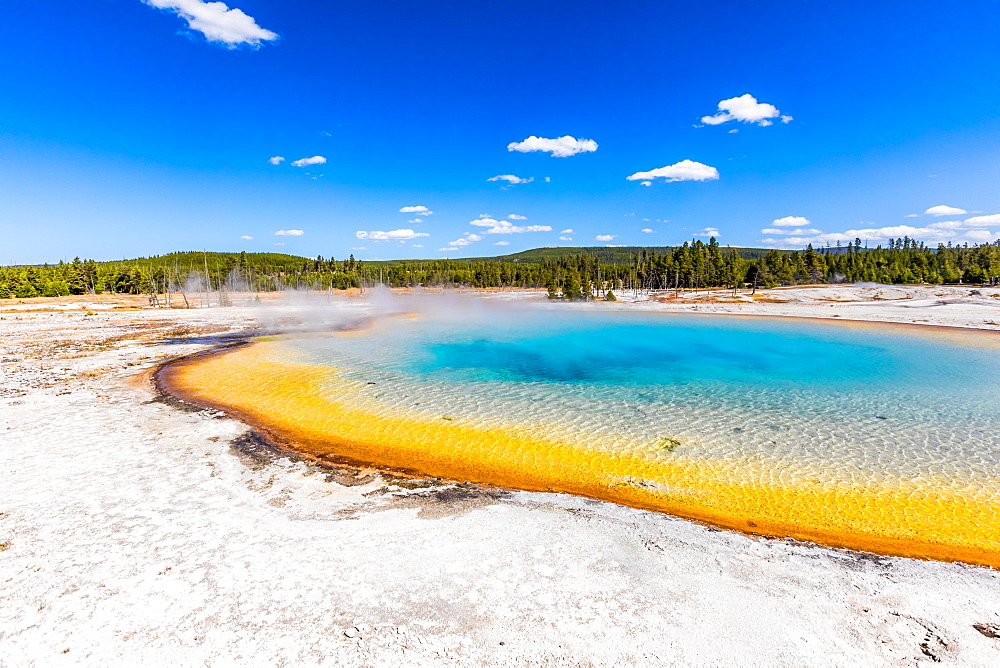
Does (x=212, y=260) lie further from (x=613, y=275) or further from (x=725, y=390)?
(x=725, y=390)

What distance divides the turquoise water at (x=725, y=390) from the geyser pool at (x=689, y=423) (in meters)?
0.07

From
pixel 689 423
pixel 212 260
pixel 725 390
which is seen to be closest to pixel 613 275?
pixel 725 390

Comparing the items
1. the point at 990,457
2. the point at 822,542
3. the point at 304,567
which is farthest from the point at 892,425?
the point at 304,567

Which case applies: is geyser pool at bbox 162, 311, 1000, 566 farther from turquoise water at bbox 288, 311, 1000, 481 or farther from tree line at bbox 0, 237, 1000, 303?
tree line at bbox 0, 237, 1000, 303

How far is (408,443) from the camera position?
29.0ft

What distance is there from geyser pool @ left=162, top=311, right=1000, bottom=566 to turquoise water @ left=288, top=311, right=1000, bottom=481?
7 centimetres

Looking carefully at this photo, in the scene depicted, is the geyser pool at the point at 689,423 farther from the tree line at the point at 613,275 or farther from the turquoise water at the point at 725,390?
the tree line at the point at 613,275

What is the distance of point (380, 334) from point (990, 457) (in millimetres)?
23729

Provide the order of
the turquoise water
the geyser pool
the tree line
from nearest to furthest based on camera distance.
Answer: the geyser pool → the turquoise water → the tree line

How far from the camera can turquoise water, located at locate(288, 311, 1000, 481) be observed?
8664 millimetres

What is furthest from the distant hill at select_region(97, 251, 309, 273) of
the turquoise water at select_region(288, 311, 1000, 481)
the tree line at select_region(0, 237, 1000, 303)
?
the turquoise water at select_region(288, 311, 1000, 481)

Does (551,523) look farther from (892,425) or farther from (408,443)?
(892,425)

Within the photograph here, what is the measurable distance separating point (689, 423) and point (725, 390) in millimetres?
3892

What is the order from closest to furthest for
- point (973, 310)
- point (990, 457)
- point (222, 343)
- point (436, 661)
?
point (436, 661) → point (990, 457) → point (222, 343) → point (973, 310)
